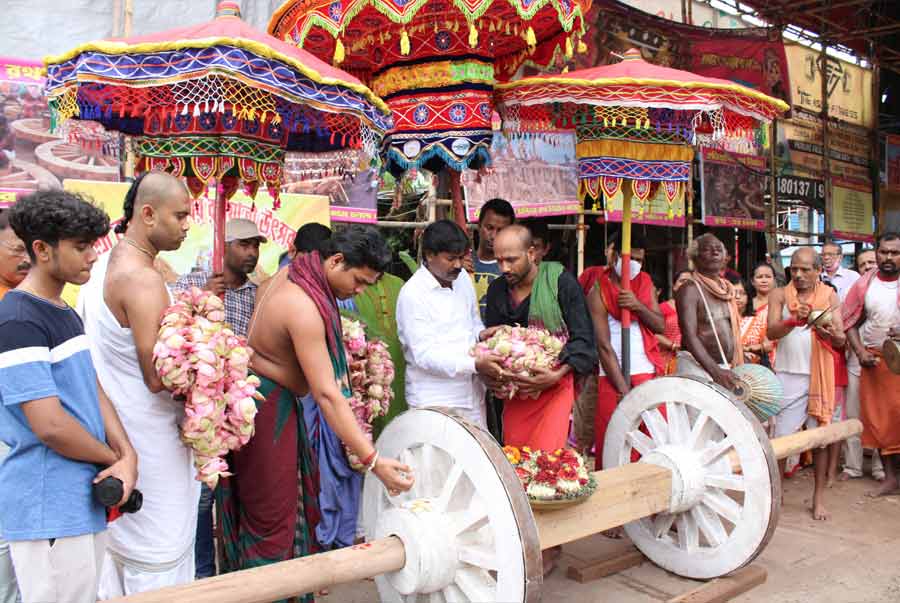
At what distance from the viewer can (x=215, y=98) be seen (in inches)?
121

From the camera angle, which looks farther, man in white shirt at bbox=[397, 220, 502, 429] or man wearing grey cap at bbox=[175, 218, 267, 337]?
man wearing grey cap at bbox=[175, 218, 267, 337]

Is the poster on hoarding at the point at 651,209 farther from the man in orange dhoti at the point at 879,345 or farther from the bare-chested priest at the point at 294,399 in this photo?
the bare-chested priest at the point at 294,399

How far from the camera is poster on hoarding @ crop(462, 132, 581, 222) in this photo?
26.7ft

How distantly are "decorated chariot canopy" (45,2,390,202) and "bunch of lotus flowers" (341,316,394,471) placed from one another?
0.94 meters

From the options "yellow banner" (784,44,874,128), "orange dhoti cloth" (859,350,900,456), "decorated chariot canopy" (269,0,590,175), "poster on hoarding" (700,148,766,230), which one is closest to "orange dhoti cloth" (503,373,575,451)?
"decorated chariot canopy" (269,0,590,175)

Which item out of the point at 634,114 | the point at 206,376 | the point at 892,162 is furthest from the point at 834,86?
the point at 206,376

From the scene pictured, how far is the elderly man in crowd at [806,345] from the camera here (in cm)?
570

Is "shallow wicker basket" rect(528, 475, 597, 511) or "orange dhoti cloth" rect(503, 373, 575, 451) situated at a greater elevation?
"orange dhoti cloth" rect(503, 373, 575, 451)

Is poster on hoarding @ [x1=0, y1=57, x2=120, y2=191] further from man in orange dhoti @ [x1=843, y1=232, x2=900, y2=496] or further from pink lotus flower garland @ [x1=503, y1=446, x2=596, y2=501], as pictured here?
man in orange dhoti @ [x1=843, y1=232, x2=900, y2=496]

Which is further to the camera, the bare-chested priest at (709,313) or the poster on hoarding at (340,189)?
the poster on hoarding at (340,189)

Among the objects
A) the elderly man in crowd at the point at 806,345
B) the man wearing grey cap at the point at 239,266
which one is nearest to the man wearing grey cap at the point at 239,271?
the man wearing grey cap at the point at 239,266

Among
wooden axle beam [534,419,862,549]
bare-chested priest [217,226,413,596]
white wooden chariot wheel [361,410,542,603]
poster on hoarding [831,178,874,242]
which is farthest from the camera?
poster on hoarding [831,178,874,242]

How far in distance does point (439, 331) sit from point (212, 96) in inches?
59.6

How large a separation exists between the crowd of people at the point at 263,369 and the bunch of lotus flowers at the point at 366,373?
183 millimetres
